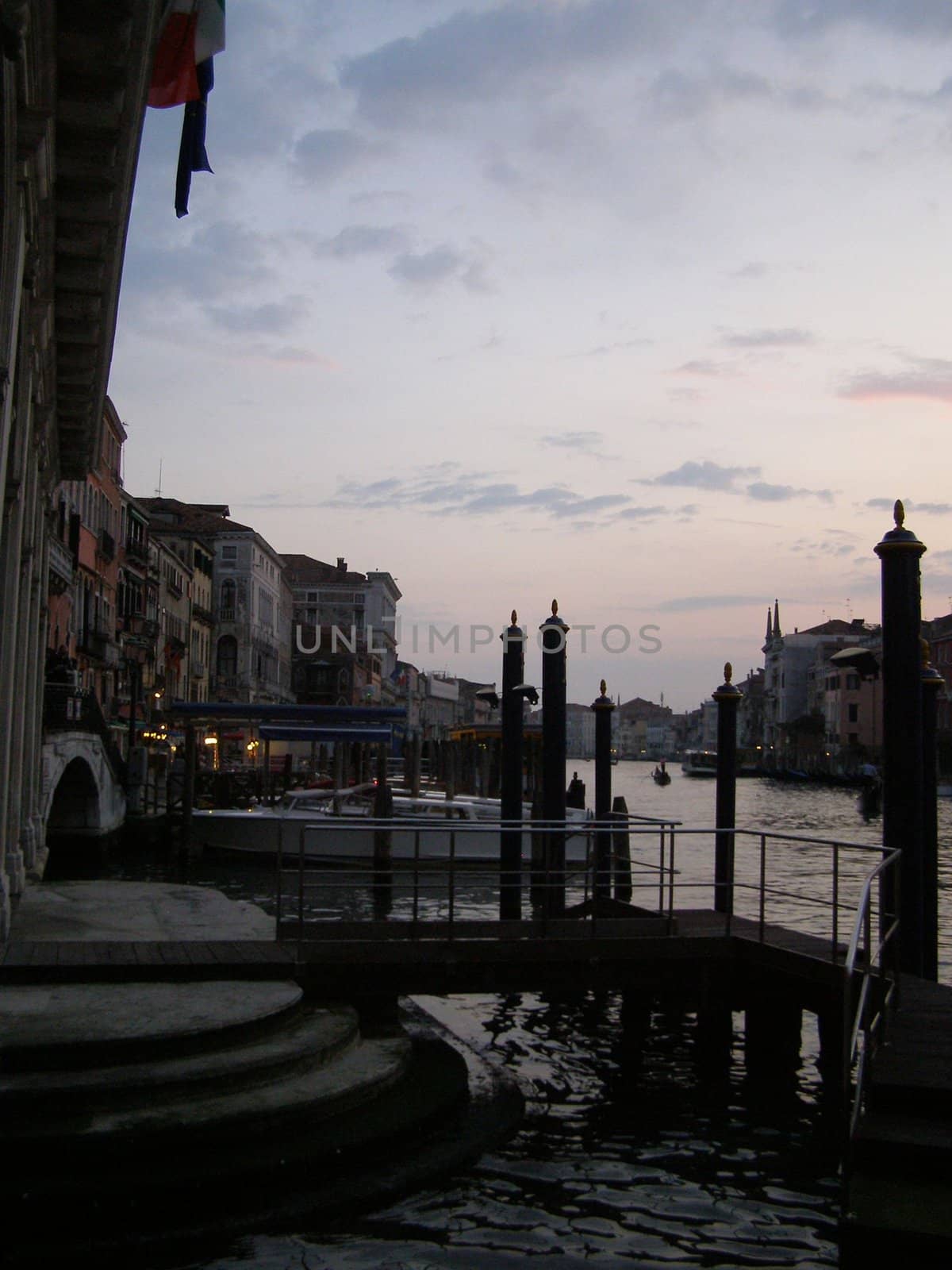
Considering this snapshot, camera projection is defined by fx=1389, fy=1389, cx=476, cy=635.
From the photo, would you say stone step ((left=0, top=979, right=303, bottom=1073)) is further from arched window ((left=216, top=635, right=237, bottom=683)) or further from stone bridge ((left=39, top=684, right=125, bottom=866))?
arched window ((left=216, top=635, right=237, bottom=683))

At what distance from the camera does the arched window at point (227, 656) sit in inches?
3415

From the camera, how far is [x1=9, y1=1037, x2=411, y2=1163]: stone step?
291 inches

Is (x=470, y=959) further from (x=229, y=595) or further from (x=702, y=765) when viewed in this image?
(x=702, y=765)

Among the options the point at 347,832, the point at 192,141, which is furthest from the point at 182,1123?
the point at 347,832

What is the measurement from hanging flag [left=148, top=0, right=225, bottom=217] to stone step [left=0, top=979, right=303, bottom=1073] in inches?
230

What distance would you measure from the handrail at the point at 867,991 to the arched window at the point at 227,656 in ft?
256

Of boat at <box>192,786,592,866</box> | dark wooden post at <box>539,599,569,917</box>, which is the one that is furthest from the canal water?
boat at <box>192,786,592,866</box>

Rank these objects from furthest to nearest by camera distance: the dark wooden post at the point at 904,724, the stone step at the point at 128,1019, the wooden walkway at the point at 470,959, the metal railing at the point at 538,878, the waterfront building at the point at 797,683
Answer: the waterfront building at the point at 797,683, the metal railing at the point at 538,878, the dark wooden post at the point at 904,724, the wooden walkway at the point at 470,959, the stone step at the point at 128,1019

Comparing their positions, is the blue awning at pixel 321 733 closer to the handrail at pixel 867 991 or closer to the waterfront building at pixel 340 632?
the handrail at pixel 867 991

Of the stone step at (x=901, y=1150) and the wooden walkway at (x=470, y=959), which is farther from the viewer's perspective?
the wooden walkway at (x=470, y=959)

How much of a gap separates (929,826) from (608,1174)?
13.6 feet

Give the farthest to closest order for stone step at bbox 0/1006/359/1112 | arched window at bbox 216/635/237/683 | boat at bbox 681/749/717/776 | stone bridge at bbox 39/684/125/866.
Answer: boat at bbox 681/749/717/776, arched window at bbox 216/635/237/683, stone bridge at bbox 39/684/125/866, stone step at bbox 0/1006/359/1112

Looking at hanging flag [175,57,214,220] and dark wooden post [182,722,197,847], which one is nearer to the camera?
hanging flag [175,57,214,220]

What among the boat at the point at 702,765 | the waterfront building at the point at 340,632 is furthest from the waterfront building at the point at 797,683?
the waterfront building at the point at 340,632
